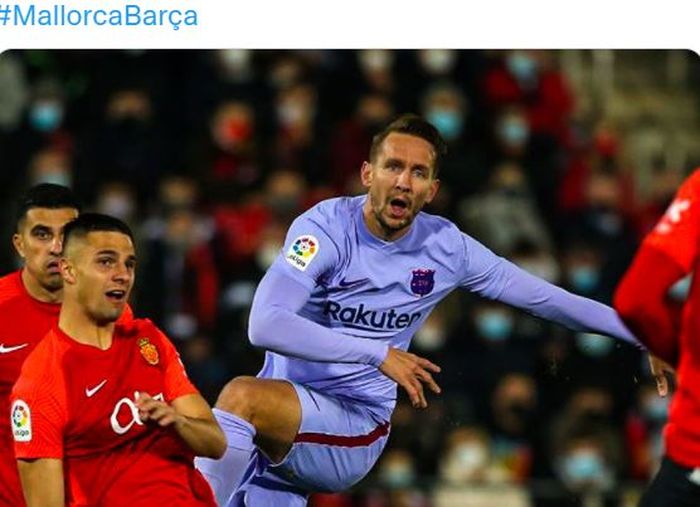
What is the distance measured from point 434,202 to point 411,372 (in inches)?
198

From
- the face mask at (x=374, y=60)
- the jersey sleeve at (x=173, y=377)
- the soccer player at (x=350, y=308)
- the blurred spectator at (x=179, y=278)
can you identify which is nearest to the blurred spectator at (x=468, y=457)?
the blurred spectator at (x=179, y=278)

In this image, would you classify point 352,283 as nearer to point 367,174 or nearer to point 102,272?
point 367,174

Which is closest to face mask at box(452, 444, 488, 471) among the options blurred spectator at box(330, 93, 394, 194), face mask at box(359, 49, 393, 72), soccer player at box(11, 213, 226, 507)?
blurred spectator at box(330, 93, 394, 194)

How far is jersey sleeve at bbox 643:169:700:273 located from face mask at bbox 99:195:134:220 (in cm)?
632

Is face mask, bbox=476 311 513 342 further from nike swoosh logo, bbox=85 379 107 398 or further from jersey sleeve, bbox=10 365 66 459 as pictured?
jersey sleeve, bbox=10 365 66 459

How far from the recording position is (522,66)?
11.2 metres

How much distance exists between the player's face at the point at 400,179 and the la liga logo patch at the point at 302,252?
11.6 inches

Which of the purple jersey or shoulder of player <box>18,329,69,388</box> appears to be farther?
the purple jersey

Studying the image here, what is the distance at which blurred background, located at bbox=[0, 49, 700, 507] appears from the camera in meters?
9.27

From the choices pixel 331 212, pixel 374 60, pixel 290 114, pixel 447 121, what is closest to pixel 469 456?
pixel 447 121

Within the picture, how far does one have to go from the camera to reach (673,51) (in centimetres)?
1259

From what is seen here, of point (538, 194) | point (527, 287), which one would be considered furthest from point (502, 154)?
point (527, 287)

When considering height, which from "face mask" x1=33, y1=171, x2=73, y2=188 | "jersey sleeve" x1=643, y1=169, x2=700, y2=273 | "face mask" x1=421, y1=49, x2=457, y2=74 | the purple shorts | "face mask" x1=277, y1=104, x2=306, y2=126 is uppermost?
"face mask" x1=421, y1=49, x2=457, y2=74
